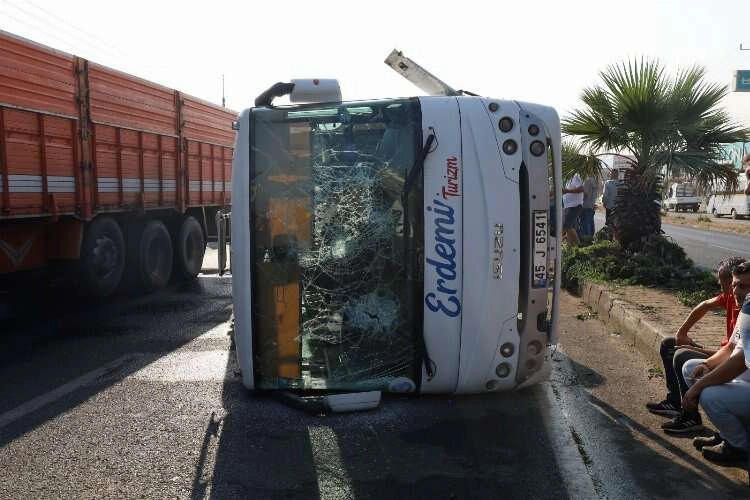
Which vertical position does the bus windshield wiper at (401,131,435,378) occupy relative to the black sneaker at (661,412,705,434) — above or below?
above

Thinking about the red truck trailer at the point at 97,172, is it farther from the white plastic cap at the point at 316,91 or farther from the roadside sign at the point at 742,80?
the roadside sign at the point at 742,80

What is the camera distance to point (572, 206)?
510 inches

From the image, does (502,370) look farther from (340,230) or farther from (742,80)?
(742,80)

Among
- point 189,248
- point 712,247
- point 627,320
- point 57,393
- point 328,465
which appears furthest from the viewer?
point 712,247

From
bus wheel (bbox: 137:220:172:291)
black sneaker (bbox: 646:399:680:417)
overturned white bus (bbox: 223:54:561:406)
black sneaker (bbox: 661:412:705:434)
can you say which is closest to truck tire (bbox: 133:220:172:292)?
bus wheel (bbox: 137:220:172:291)

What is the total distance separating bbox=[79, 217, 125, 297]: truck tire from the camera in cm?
852

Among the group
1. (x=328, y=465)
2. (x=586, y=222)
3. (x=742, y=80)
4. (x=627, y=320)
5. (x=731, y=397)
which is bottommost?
(x=328, y=465)

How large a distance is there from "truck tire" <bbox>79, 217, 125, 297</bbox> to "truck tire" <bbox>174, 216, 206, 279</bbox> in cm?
173

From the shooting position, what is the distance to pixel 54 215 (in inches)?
302

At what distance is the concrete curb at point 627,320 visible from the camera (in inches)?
243

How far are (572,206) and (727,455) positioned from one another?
9.36 meters

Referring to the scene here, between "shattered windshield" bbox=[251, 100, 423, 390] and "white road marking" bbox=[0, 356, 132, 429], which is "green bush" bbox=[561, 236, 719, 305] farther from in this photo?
"white road marking" bbox=[0, 356, 132, 429]

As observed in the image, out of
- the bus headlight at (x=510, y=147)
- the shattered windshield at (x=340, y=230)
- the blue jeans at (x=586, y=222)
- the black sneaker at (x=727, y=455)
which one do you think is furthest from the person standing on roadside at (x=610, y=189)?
the black sneaker at (x=727, y=455)

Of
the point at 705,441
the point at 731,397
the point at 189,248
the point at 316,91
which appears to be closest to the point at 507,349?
the point at 705,441
